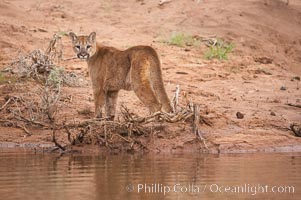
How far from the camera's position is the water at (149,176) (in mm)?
8602

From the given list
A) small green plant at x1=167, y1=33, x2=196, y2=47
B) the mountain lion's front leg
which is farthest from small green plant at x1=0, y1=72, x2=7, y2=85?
small green plant at x1=167, y1=33, x2=196, y2=47

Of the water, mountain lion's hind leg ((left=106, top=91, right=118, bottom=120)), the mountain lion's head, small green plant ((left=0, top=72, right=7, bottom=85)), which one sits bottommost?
the water

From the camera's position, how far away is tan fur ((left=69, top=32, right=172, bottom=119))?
11.9 metres

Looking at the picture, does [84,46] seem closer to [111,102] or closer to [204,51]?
[111,102]

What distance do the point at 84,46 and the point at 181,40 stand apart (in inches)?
201

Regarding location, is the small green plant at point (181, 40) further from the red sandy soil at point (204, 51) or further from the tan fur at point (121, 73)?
the tan fur at point (121, 73)

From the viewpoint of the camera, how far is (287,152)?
12.0m

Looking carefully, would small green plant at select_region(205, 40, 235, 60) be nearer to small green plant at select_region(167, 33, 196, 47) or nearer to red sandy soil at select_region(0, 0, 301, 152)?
red sandy soil at select_region(0, 0, 301, 152)

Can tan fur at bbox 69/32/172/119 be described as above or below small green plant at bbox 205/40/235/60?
below

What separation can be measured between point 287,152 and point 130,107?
119 inches

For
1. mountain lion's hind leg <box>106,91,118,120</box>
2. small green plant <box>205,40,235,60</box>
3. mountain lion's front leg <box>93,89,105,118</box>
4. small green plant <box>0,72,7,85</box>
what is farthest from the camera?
small green plant <box>205,40,235,60</box>

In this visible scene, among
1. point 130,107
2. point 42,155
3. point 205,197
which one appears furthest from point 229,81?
point 205,197

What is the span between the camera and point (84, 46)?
12.8 meters

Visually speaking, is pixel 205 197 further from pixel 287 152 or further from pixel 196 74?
pixel 196 74
